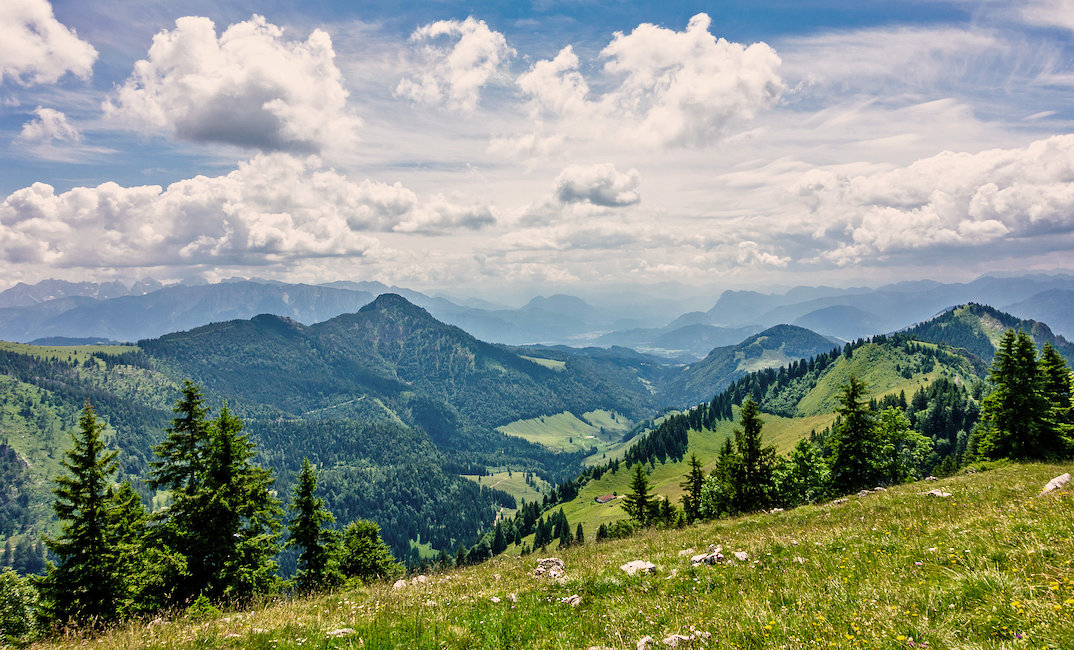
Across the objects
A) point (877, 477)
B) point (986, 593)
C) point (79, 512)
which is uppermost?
point (986, 593)

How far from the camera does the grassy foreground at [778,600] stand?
743 cm

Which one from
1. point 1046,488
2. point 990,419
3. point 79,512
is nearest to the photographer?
point 1046,488

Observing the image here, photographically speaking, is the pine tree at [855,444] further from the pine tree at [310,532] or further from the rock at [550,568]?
the pine tree at [310,532]

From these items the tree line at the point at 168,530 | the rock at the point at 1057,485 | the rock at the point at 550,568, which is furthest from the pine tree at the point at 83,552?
the rock at the point at 1057,485

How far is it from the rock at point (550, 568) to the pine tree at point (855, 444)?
134ft

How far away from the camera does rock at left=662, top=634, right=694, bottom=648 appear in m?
8.45

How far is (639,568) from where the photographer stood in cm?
1501

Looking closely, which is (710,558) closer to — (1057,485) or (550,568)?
(550,568)

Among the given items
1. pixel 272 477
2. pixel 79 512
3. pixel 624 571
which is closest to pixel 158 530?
pixel 79 512

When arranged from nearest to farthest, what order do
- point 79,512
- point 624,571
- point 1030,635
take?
point 1030,635 < point 624,571 < point 79,512

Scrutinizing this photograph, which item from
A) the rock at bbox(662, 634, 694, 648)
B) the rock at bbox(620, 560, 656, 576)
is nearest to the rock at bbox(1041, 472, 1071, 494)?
the rock at bbox(620, 560, 656, 576)

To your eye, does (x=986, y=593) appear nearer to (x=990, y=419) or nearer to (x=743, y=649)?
(x=743, y=649)

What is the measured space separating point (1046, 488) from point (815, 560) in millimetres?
11237

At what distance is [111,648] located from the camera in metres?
11.2
